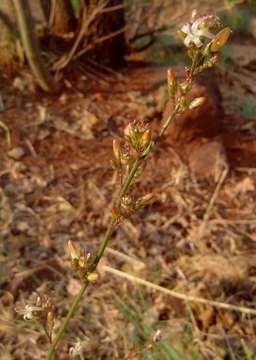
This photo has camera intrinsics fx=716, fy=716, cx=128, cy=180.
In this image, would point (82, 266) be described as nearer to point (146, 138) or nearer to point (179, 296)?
point (146, 138)

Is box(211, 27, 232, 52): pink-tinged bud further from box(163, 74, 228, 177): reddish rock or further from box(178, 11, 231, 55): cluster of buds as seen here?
box(163, 74, 228, 177): reddish rock

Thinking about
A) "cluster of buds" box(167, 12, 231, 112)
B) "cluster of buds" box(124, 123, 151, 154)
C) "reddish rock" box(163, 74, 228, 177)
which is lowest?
"reddish rock" box(163, 74, 228, 177)

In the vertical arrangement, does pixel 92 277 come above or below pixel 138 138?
below

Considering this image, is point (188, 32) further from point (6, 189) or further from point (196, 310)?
point (6, 189)

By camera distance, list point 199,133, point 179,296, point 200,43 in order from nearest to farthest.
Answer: point 200,43, point 179,296, point 199,133

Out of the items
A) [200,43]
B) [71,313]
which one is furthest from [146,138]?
[71,313]

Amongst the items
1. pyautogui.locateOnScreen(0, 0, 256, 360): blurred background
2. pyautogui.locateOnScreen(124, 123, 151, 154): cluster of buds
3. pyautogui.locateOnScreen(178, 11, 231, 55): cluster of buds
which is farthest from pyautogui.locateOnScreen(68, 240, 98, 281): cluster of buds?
pyautogui.locateOnScreen(0, 0, 256, 360): blurred background

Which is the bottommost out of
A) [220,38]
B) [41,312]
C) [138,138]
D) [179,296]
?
[179,296]

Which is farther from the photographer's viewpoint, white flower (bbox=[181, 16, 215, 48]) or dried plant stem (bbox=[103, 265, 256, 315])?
dried plant stem (bbox=[103, 265, 256, 315])

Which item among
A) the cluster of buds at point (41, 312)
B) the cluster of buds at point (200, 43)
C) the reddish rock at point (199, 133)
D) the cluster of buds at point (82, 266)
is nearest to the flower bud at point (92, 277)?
the cluster of buds at point (82, 266)

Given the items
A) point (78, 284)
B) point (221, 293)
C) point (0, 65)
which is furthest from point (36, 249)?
point (0, 65)
